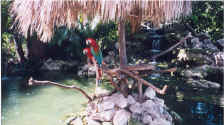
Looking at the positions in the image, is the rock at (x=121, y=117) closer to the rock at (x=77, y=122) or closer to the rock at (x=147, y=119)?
the rock at (x=147, y=119)

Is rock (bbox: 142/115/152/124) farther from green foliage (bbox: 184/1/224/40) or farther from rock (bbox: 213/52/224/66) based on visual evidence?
green foliage (bbox: 184/1/224/40)

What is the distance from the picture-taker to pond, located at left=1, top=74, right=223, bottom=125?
3.56 m

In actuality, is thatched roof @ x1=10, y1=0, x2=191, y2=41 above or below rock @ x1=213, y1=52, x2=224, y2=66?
above

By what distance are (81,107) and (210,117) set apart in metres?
2.40

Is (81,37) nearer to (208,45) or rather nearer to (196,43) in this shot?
(196,43)

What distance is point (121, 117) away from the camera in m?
3.05

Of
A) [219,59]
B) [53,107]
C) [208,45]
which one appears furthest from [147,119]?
[208,45]

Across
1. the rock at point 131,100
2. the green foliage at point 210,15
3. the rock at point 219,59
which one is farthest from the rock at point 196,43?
the rock at point 131,100

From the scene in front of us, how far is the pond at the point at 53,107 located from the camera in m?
3.56

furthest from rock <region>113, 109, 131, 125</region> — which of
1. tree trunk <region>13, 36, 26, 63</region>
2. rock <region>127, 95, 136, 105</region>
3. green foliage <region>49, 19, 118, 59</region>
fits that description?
tree trunk <region>13, 36, 26, 63</region>

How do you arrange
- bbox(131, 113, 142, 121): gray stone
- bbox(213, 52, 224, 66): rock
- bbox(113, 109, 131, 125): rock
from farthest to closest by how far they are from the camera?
bbox(213, 52, 224, 66): rock → bbox(131, 113, 142, 121): gray stone → bbox(113, 109, 131, 125): rock

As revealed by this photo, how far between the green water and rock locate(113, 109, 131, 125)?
1.01 meters

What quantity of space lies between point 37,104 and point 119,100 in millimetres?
2062

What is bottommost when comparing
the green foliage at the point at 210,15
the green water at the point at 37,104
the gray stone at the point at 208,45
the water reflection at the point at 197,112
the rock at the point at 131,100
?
the water reflection at the point at 197,112
